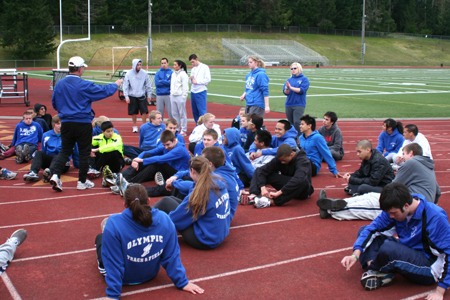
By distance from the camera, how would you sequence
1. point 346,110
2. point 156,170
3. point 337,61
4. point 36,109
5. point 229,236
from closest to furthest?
point 229,236, point 156,170, point 36,109, point 346,110, point 337,61

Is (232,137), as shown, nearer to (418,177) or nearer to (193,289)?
(418,177)

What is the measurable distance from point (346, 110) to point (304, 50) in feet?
214

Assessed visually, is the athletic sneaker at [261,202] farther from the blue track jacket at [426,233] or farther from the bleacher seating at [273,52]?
the bleacher seating at [273,52]

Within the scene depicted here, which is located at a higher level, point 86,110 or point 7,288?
point 86,110

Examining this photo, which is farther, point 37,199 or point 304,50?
point 304,50

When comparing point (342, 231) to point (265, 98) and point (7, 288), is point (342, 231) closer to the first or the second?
point (7, 288)

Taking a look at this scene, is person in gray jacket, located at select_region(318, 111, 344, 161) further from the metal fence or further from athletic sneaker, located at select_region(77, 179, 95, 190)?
the metal fence

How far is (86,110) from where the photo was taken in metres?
8.68

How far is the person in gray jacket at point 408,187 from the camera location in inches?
257

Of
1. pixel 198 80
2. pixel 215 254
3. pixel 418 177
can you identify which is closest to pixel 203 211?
pixel 215 254

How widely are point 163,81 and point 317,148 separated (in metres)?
6.29

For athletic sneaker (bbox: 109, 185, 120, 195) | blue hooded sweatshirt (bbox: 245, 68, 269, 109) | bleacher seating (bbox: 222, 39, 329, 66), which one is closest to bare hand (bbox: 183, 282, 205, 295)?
athletic sneaker (bbox: 109, 185, 120, 195)

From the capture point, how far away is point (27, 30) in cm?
6134

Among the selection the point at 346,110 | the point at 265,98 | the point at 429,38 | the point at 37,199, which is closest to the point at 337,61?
the point at 429,38
